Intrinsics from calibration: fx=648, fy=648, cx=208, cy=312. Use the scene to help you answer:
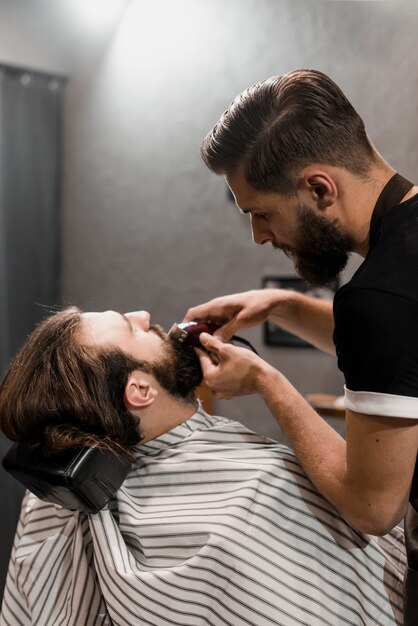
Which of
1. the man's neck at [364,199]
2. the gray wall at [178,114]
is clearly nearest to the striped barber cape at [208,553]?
the man's neck at [364,199]

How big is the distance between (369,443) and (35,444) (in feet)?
2.47

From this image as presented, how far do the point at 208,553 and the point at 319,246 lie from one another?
692mm

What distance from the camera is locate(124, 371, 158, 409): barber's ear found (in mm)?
1612

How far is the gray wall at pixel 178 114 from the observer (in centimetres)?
233

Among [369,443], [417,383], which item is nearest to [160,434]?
[369,443]

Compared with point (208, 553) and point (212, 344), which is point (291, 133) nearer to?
point (212, 344)

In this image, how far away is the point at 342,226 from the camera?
135 cm

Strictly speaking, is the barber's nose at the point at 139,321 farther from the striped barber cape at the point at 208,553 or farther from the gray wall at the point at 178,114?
the gray wall at the point at 178,114

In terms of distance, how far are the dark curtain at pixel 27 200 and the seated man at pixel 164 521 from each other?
1.70 m

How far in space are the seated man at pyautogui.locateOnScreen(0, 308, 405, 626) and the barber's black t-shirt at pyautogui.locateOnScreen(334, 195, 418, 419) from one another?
41cm

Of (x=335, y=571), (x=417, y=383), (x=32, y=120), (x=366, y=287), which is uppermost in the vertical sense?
(x=32, y=120)

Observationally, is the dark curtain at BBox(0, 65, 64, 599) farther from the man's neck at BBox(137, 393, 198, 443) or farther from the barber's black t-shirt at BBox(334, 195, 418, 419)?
the barber's black t-shirt at BBox(334, 195, 418, 419)

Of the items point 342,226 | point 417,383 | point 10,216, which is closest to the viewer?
point 417,383

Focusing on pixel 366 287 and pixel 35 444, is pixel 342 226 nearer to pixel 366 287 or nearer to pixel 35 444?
pixel 366 287
